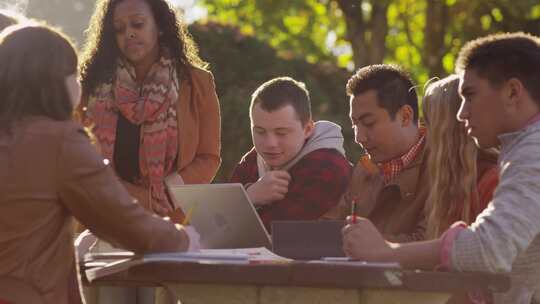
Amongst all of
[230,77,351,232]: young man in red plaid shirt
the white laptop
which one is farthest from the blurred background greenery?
the white laptop

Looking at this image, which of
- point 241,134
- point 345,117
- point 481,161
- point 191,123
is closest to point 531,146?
point 481,161

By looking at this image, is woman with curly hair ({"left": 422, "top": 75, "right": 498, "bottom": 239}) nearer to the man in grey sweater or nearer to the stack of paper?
the man in grey sweater

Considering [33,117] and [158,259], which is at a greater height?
[33,117]

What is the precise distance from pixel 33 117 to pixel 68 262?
0.43 meters

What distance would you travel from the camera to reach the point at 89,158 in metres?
3.84

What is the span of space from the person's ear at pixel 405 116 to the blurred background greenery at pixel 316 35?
166 centimetres

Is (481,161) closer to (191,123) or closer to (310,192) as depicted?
(310,192)

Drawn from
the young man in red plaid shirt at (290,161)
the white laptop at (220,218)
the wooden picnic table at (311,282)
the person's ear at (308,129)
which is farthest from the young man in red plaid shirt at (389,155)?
the wooden picnic table at (311,282)

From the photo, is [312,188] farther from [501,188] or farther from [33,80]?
[33,80]

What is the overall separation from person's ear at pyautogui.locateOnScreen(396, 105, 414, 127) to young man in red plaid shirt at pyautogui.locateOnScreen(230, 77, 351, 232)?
0.38 meters

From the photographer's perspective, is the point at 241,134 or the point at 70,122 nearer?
the point at 70,122

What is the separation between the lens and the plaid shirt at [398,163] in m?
5.17

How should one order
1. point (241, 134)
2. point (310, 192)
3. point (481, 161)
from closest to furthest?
point (481, 161)
point (310, 192)
point (241, 134)

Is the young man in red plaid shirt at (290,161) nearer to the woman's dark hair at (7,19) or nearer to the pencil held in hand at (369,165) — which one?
the pencil held in hand at (369,165)
